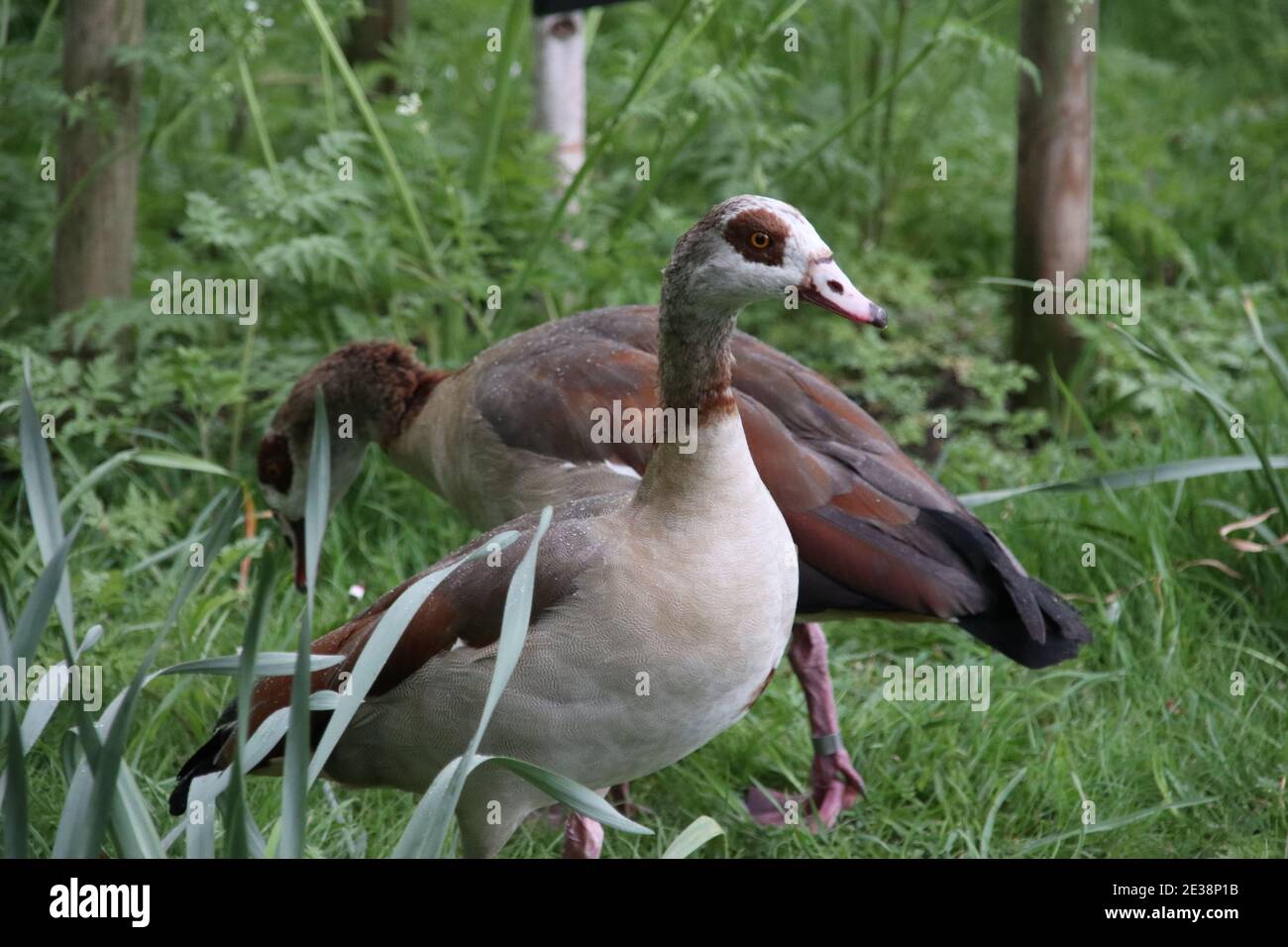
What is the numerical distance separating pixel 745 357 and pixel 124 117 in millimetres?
2339

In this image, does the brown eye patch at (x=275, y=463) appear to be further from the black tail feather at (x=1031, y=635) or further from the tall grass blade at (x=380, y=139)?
the black tail feather at (x=1031, y=635)

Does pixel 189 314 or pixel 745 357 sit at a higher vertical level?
pixel 189 314

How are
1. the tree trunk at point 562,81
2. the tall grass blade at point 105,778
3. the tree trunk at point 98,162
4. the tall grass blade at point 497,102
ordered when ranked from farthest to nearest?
the tree trunk at point 562,81 < the tree trunk at point 98,162 < the tall grass blade at point 497,102 < the tall grass blade at point 105,778

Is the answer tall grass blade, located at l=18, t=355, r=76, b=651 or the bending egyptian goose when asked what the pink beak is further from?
tall grass blade, located at l=18, t=355, r=76, b=651

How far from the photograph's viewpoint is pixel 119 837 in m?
2.39

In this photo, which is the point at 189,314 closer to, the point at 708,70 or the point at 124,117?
the point at 124,117

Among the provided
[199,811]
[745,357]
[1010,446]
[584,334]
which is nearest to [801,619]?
[745,357]

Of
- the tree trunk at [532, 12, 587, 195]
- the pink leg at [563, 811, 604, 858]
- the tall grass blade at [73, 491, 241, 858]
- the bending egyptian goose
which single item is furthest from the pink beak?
the tree trunk at [532, 12, 587, 195]

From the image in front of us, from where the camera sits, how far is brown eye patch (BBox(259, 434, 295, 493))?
4.59 metres

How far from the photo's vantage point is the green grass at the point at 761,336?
3.75 metres

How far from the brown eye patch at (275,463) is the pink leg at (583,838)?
66.8 inches

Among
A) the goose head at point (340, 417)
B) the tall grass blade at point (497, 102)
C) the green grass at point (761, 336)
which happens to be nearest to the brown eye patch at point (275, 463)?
the goose head at point (340, 417)

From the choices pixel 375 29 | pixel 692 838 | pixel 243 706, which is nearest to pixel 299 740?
pixel 243 706
